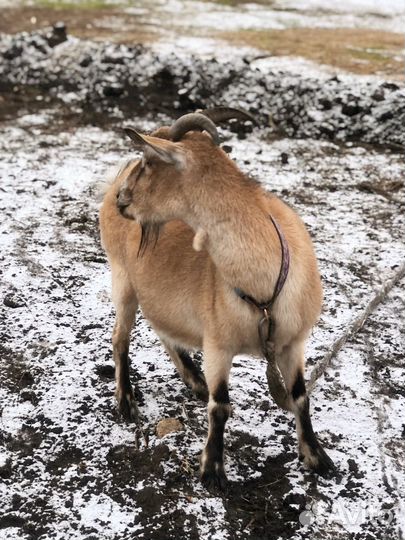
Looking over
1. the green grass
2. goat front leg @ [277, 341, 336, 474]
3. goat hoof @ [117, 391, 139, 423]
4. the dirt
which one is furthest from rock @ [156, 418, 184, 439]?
the green grass

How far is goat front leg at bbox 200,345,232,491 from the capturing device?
353cm

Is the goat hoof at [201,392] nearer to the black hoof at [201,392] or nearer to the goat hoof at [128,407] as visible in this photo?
the black hoof at [201,392]

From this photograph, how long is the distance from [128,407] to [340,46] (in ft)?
27.5

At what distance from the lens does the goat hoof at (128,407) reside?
13.8 feet

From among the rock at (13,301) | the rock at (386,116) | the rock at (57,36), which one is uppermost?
the rock at (57,36)

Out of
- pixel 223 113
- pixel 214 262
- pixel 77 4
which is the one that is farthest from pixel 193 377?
pixel 77 4

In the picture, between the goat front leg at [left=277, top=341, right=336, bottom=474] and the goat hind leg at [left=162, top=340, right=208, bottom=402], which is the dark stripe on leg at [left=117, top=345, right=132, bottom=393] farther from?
the goat front leg at [left=277, top=341, right=336, bottom=474]

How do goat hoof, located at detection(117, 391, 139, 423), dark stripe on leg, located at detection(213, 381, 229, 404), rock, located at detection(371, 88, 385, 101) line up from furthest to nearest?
rock, located at detection(371, 88, 385, 101) → goat hoof, located at detection(117, 391, 139, 423) → dark stripe on leg, located at detection(213, 381, 229, 404)

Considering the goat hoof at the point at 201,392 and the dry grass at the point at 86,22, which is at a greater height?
the dry grass at the point at 86,22

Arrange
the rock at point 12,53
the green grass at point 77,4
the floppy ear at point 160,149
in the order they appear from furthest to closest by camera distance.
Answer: the green grass at point 77,4 → the rock at point 12,53 → the floppy ear at point 160,149

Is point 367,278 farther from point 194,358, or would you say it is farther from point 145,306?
point 145,306

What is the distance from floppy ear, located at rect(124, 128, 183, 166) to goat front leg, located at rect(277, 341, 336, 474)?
114 centimetres

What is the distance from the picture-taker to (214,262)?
10.9ft

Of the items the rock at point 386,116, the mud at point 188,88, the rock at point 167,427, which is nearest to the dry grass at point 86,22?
the mud at point 188,88
